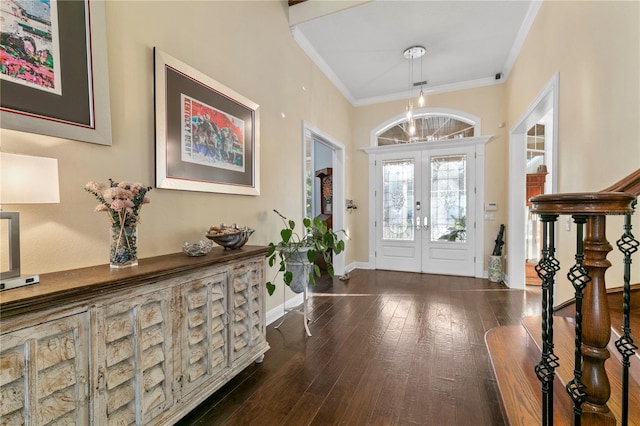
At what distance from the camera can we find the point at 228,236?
2148 millimetres

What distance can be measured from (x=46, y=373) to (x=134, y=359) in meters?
0.35

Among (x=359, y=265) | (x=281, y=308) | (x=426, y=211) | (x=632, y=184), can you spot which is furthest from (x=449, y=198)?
(x=632, y=184)

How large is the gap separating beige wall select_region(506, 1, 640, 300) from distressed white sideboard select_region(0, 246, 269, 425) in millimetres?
2638

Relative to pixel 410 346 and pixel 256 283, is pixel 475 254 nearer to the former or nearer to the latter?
pixel 410 346

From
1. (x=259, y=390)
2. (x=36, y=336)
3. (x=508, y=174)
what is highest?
(x=508, y=174)

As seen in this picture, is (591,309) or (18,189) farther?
(18,189)

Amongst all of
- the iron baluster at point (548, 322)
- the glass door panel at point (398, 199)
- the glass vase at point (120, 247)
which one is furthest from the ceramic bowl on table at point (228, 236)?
the glass door panel at point (398, 199)

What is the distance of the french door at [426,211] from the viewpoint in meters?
5.18

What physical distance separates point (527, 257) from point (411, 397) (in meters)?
4.39

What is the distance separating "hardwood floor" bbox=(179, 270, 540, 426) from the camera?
1759 millimetres

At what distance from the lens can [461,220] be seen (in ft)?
17.1

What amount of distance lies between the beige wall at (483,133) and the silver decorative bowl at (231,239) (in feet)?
12.5

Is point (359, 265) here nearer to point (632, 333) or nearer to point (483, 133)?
point (483, 133)

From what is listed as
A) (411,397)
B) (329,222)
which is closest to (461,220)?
(329,222)
